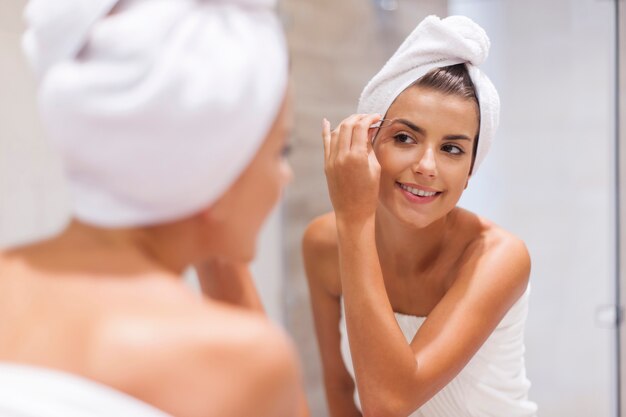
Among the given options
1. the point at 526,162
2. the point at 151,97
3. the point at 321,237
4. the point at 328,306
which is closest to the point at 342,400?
the point at 328,306

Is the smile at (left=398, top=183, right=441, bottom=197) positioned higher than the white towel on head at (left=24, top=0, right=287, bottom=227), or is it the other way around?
the white towel on head at (left=24, top=0, right=287, bottom=227)

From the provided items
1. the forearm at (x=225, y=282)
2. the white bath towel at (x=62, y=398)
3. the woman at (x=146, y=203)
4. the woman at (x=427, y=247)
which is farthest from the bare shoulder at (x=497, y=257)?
the white bath towel at (x=62, y=398)

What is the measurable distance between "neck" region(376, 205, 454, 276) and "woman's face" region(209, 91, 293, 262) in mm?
435

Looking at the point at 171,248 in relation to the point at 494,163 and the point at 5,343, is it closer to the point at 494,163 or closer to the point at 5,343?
the point at 5,343

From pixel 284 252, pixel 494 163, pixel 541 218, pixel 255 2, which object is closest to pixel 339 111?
pixel 494 163

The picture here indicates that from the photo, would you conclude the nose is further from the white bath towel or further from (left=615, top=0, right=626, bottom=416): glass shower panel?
(left=615, top=0, right=626, bottom=416): glass shower panel

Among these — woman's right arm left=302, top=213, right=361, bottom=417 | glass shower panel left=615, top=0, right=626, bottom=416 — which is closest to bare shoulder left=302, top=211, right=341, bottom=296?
woman's right arm left=302, top=213, right=361, bottom=417

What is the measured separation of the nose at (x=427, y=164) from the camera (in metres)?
0.92

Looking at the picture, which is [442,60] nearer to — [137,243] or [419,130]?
[419,130]

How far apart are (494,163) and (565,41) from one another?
35 centimetres

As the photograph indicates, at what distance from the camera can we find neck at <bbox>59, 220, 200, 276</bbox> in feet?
2.00

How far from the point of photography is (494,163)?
1164mm

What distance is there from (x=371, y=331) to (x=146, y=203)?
400 mm

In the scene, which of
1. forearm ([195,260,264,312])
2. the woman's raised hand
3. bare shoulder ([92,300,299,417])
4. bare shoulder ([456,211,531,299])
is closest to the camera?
bare shoulder ([92,300,299,417])
